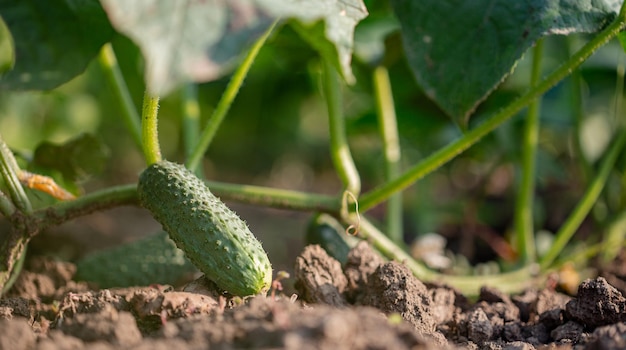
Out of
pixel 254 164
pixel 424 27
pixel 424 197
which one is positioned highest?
pixel 424 27

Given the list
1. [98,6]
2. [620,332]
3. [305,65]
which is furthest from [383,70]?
[620,332]

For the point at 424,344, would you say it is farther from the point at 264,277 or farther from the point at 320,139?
the point at 320,139

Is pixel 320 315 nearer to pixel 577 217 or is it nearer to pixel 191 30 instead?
pixel 191 30

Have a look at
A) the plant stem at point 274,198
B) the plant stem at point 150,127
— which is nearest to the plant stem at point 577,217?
the plant stem at point 274,198

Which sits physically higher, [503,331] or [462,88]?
[462,88]

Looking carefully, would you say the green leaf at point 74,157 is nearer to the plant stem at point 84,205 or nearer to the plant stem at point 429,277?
the plant stem at point 84,205

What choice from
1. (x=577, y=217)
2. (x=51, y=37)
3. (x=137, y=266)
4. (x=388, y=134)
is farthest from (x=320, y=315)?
(x=577, y=217)
